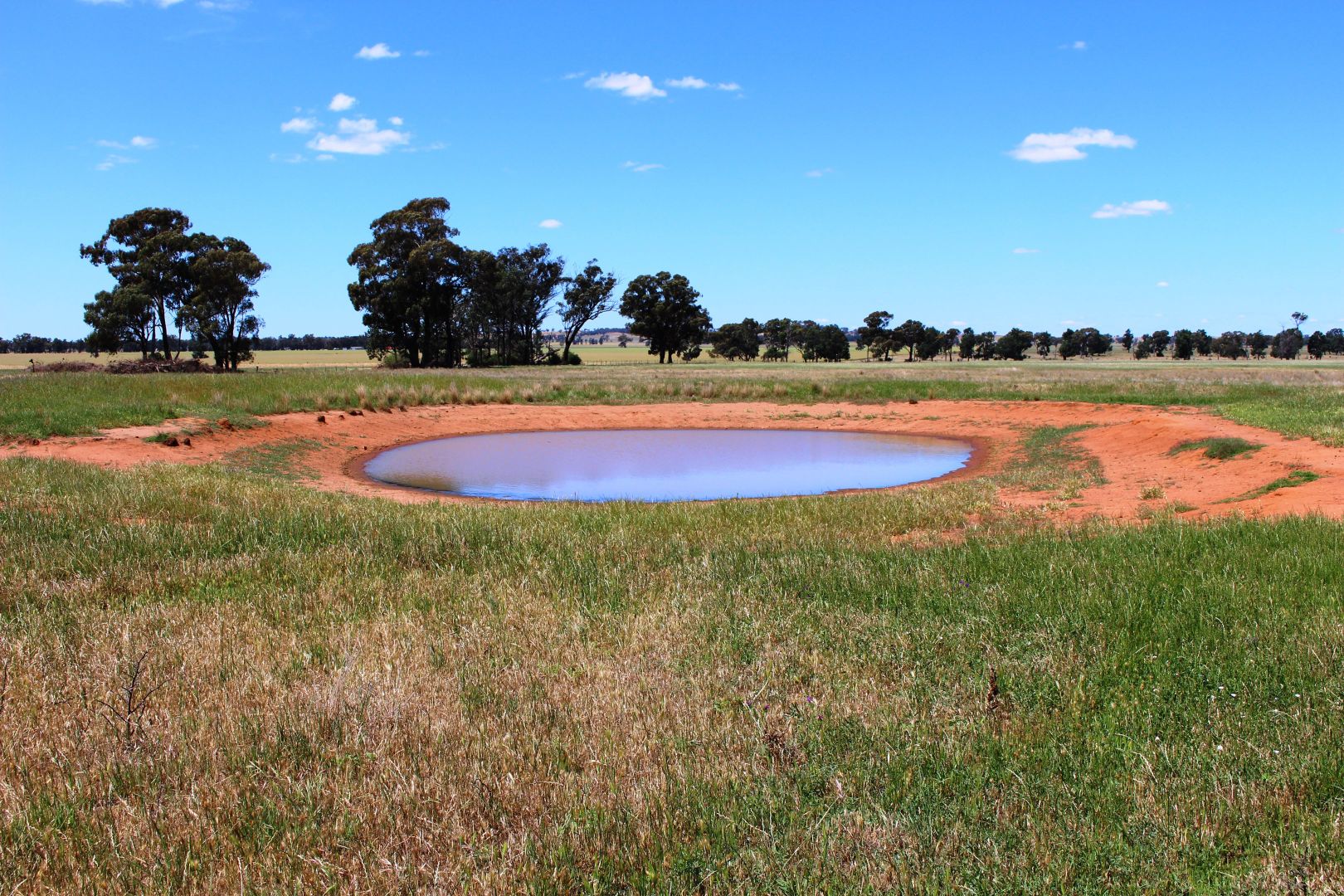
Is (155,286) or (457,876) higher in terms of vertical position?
(155,286)

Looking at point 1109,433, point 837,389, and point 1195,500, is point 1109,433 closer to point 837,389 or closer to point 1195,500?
point 1195,500

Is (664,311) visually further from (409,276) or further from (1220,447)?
(1220,447)

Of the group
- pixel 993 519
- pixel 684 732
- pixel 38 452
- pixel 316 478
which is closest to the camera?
pixel 684 732

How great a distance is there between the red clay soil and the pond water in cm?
128

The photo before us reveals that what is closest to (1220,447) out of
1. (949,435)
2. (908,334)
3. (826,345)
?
(949,435)

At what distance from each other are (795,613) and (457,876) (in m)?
3.97

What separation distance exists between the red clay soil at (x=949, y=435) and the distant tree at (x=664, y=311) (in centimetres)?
7578

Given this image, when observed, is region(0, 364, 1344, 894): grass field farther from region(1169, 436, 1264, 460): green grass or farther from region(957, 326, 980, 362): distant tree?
region(957, 326, 980, 362): distant tree

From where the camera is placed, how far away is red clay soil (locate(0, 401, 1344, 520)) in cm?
1474

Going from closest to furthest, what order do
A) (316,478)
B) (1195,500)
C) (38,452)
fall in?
(1195,500) → (38,452) → (316,478)

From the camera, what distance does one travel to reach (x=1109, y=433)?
26.3 meters

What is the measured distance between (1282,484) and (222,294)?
75620 millimetres

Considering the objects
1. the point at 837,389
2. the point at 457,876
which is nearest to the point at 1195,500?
the point at 457,876

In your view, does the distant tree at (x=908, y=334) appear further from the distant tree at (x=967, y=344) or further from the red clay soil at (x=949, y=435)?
the red clay soil at (x=949, y=435)
